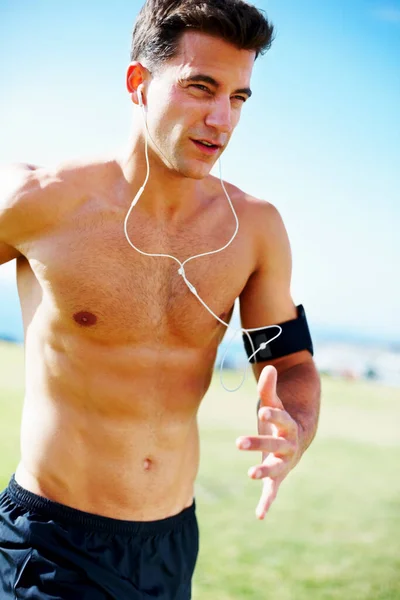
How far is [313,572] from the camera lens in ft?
17.5

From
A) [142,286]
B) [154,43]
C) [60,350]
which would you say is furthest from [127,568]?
[154,43]

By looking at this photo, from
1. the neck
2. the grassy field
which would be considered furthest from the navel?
the grassy field

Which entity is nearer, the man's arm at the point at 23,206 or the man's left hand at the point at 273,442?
the man's left hand at the point at 273,442

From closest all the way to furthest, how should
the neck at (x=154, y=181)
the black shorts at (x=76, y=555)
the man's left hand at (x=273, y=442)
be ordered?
the man's left hand at (x=273, y=442)
the black shorts at (x=76, y=555)
the neck at (x=154, y=181)

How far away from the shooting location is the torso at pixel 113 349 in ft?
6.95

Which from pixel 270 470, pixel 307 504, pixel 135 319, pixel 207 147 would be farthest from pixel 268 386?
pixel 307 504

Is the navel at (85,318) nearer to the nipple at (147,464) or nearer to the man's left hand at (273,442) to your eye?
the nipple at (147,464)

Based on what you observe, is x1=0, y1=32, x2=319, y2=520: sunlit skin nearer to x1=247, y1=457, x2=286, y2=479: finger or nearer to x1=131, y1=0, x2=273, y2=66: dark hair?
x1=131, y1=0, x2=273, y2=66: dark hair

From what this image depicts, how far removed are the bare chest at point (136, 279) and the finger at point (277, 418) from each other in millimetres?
567

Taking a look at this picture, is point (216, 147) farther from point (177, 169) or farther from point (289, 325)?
point (289, 325)

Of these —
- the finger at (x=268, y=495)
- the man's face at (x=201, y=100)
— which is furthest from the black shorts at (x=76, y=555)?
the man's face at (x=201, y=100)

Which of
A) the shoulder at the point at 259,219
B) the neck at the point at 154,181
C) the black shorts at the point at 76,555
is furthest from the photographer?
the shoulder at the point at 259,219

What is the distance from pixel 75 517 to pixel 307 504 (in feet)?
16.6

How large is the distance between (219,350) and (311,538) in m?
4.11
